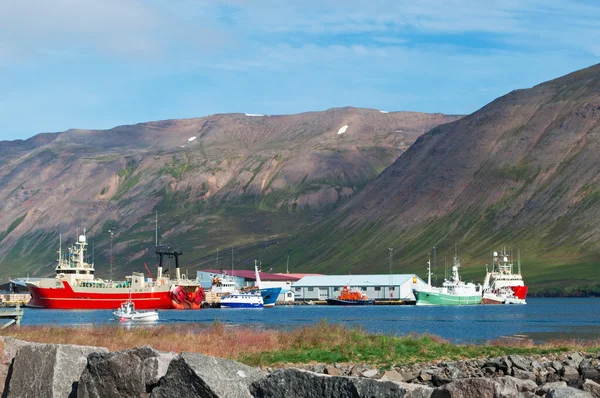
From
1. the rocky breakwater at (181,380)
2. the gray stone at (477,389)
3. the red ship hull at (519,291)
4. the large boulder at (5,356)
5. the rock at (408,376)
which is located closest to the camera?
the gray stone at (477,389)

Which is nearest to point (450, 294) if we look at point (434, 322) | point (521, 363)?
point (434, 322)

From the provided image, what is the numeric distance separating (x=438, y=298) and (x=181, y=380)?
16078 cm

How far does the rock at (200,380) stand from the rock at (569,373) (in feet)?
46.2

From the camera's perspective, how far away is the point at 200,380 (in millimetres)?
13062

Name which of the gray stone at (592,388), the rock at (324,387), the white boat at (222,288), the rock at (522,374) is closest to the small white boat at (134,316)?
the white boat at (222,288)

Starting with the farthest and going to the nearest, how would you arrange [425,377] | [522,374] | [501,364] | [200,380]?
1. [501,364]
2. [522,374]
3. [425,377]
4. [200,380]

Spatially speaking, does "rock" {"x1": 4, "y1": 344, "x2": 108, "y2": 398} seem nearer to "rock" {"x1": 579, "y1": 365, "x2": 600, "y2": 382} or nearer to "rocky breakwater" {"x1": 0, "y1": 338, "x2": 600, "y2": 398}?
"rocky breakwater" {"x1": 0, "y1": 338, "x2": 600, "y2": 398}

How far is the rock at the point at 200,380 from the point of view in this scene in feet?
42.9

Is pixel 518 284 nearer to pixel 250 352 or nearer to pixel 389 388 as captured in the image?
pixel 250 352

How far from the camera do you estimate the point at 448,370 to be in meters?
28.1

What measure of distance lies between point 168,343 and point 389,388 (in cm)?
2242

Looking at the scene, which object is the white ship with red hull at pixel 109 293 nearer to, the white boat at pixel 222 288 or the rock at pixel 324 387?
the white boat at pixel 222 288

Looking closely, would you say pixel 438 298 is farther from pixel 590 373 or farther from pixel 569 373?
pixel 590 373

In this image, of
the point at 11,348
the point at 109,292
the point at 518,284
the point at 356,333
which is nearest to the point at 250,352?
the point at 356,333
